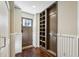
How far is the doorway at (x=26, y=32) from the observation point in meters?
5.26

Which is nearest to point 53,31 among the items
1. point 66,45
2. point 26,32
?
point 66,45

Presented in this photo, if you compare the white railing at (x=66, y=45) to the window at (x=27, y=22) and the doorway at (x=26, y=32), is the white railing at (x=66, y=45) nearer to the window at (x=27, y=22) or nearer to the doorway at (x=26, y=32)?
the doorway at (x=26, y=32)

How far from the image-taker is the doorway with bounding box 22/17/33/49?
17.3ft

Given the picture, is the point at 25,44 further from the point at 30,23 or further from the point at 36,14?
the point at 36,14

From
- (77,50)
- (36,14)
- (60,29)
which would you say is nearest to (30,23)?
(36,14)

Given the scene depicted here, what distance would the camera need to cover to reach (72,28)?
2459 millimetres

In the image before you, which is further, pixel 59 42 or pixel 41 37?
pixel 41 37

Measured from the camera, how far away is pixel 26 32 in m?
5.45

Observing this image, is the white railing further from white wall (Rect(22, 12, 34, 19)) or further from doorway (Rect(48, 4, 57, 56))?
white wall (Rect(22, 12, 34, 19))

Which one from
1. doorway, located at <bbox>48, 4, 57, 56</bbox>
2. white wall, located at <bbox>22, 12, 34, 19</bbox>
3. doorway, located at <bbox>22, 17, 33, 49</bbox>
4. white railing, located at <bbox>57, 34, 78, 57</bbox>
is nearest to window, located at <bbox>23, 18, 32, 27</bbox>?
doorway, located at <bbox>22, 17, 33, 49</bbox>

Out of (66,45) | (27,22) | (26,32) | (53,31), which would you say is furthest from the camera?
(27,22)

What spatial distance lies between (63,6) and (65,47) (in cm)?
102

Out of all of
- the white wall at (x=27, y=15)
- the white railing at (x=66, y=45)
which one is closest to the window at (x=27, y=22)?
the white wall at (x=27, y=15)

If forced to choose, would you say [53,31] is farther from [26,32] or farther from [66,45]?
[26,32]
